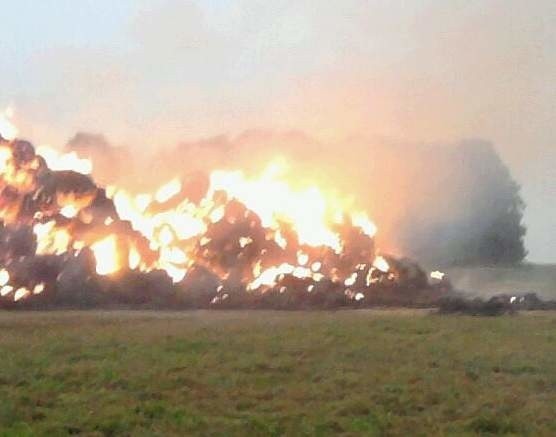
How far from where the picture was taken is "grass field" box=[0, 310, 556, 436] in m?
12.4

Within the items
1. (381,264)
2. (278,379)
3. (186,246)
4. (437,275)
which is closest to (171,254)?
(186,246)

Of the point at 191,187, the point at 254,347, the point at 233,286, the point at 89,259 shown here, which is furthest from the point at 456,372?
the point at 191,187

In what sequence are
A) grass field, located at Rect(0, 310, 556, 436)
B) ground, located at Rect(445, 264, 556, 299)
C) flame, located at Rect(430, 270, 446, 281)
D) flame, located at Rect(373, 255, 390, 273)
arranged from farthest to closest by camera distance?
1. ground, located at Rect(445, 264, 556, 299)
2. flame, located at Rect(430, 270, 446, 281)
3. flame, located at Rect(373, 255, 390, 273)
4. grass field, located at Rect(0, 310, 556, 436)

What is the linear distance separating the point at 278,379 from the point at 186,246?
1908cm

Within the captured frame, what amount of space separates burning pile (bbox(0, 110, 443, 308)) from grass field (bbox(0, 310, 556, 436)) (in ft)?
26.9

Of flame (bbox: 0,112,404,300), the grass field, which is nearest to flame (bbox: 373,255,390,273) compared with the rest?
flame (bbox: 0,112,404,300)

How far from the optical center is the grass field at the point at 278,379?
12.4m

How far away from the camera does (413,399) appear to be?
44.5 ft

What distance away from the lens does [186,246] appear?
1334 inches

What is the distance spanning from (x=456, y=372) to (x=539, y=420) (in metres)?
3.22

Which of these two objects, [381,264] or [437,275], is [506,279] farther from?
[381,264]

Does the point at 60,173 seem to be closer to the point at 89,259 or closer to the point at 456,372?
the point at 89,259

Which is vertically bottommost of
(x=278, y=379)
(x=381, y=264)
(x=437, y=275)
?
(x=278, y=379)

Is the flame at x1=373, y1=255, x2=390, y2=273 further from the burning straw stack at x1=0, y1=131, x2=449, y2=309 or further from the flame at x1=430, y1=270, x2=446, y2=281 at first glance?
the flame at x1=430, y1=270, x2=446, y2=281
